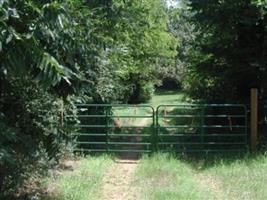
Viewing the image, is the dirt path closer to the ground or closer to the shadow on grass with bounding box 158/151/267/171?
the ground

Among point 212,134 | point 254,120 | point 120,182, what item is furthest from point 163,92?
point 120,182

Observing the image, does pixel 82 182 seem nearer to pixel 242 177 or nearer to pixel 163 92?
pixel 242 177

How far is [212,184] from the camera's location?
11055 millimetres

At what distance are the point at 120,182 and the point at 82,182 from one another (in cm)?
101

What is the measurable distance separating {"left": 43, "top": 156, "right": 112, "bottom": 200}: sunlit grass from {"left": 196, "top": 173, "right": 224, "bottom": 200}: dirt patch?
83.2 inches

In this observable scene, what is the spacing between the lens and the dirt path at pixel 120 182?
401 inches

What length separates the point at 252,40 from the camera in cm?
1518

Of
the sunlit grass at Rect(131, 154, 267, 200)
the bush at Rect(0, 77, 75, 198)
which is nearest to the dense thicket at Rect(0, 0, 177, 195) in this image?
the bush at Rect(0, 77, 75, 198)

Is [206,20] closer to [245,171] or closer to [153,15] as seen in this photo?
[245,171]

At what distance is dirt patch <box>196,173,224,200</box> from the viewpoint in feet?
33.1

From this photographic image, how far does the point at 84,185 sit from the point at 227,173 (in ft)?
10.4

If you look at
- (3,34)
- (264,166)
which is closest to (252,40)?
(264,166)

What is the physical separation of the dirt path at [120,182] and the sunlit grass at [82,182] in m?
0.15

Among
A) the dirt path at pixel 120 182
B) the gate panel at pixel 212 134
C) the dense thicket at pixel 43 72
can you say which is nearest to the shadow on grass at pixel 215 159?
the gate panel at pixel 212 134
